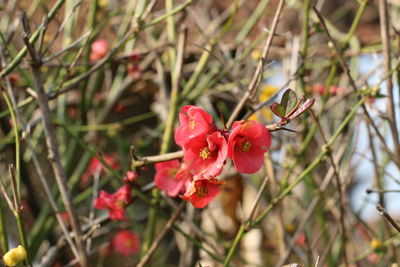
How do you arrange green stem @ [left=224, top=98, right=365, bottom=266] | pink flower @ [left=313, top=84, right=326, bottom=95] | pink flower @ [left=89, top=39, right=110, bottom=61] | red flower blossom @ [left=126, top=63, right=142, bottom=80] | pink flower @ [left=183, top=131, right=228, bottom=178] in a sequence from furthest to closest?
red flower blossom @ [left=126, top=63, right=142, bottom=80] < pink flower @ [left=89, top=39, right=110, bottom=61] < pink flower @ [left=313, top=84, right=326, bottom=95] < green stem @ [left=224, top=98, right=365, bottom=266] < pink flower @ [left=183, top=131, right=228, bottom=178]

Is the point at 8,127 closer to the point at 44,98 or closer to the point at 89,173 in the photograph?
the point at 89,173

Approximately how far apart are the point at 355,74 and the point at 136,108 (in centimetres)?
199

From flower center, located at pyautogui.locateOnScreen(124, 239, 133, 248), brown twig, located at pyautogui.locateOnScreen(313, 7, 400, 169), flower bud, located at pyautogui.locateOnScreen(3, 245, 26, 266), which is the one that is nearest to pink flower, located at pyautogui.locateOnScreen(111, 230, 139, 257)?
flower center, located at pyautogui.locateOnScreen(124, 239, 133, 248)

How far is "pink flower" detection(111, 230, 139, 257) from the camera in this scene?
2365mm

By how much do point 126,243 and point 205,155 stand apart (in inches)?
58.5

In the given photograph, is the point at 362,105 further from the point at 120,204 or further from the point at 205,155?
the point at 120,204

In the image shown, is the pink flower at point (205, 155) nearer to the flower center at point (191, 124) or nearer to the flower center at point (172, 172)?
the flower center at point (191, 124)

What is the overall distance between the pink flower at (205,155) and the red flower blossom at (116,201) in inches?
17.1

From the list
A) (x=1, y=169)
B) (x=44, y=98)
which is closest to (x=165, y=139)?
(x=44, y=98)

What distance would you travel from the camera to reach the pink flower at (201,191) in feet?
3.48

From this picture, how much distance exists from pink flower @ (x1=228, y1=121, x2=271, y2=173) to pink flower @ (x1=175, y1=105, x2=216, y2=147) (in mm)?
55

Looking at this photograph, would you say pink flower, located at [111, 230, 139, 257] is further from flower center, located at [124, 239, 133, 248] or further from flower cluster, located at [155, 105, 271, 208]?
flower cluster, located at [155, 105, 271, 208]

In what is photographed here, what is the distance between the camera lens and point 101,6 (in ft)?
7.55

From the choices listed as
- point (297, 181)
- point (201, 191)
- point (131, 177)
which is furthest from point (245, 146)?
point (131, 177)
